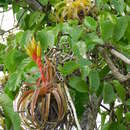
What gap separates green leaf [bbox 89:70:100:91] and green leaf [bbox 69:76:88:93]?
3cm

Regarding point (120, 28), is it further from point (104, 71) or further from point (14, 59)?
point (14, 59)

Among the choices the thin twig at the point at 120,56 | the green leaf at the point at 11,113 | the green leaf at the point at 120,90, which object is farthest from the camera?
the green leaf at the point at 120,90

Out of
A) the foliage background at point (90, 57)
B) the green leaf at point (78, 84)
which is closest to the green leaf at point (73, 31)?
the foliage background at point (90, 57)

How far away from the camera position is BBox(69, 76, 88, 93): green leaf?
3.64ft

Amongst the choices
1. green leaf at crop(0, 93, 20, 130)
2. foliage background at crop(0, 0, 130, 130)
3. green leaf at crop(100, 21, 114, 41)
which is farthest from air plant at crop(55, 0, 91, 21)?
green leaf at crop(0, 93, 20, 130)

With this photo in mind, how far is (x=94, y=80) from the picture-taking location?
1102 mm

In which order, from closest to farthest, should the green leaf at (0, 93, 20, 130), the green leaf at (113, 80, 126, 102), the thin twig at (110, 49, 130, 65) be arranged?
1. the green leaf at (0, 93, 20, 130)
2. the thin twig at (110, 49, 130, 65)
3. the green leaf at (113, 80, 126, 102)

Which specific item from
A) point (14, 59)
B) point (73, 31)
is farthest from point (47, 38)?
point (14, 59)

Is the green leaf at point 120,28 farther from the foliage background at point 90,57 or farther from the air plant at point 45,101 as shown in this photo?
the air plant at point 45,101

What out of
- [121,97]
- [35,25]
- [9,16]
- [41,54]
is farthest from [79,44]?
[9,16]

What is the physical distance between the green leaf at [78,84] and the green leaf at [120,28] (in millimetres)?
131

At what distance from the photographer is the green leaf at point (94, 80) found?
110cm

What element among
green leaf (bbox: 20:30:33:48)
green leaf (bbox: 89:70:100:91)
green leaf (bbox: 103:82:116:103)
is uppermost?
green leaf (bbox: 20:30:33:48)

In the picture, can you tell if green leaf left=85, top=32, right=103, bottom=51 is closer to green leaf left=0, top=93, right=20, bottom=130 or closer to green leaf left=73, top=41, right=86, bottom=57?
green leaf left=73, top=41, right=86, bottom=57
